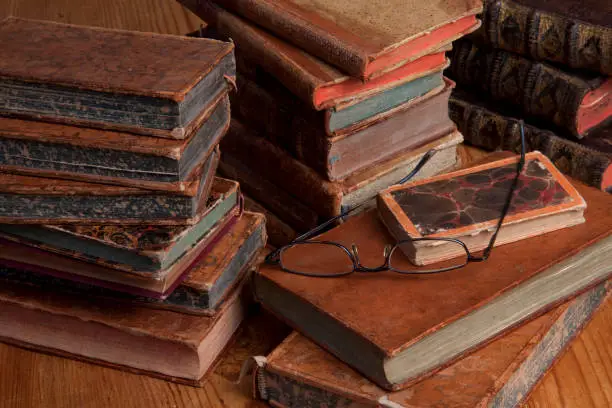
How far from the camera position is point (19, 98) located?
39.8 inches

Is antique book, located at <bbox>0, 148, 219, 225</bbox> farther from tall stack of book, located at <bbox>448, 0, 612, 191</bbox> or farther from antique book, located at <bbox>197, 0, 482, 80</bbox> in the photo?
tall stack of book, located at <bbox>448, 0, 612, 191</bbox>

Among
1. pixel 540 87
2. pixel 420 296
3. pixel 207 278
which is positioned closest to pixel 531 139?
pixel 540 87

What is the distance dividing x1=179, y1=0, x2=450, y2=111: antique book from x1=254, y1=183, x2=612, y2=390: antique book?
0.17m

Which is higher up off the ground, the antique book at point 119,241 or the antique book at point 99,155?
the antique book at point 99,155

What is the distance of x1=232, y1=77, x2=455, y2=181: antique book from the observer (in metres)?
1.18

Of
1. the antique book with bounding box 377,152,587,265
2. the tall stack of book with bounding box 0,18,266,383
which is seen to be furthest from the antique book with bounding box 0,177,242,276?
the antique book with bounding box 377,152,587,265

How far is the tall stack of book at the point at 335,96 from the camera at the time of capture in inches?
44.8

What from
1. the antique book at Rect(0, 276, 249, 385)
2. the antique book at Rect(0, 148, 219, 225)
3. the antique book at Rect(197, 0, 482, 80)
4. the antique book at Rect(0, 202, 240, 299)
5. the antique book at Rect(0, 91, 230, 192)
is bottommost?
the antique book at Rect(0, 276, 249, 385)

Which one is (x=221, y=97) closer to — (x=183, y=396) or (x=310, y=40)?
(x=310, y=40)

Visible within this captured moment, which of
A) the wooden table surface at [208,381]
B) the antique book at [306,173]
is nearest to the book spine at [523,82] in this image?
the antique book at [306,173]

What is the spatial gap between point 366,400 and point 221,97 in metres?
0.39

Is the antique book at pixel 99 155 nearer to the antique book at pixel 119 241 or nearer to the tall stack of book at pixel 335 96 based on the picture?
the antique book at pixel 119 241

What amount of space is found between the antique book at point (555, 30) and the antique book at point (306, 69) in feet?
0.67

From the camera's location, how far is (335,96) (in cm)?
113
